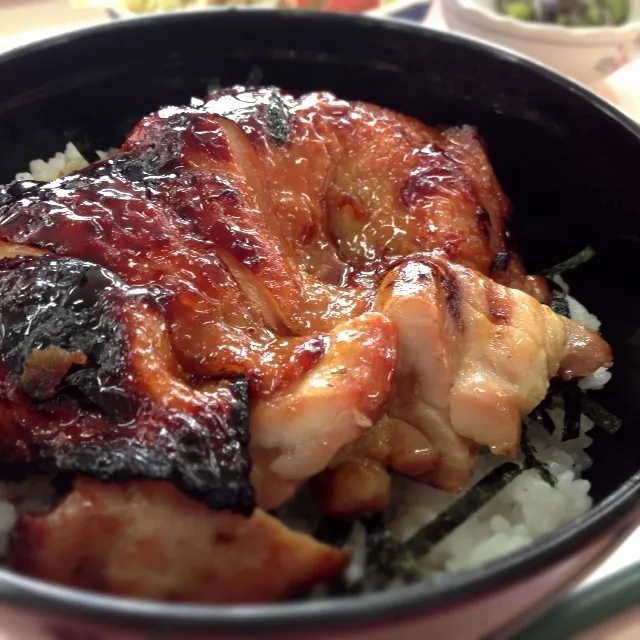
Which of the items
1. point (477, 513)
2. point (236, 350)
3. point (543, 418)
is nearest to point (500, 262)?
point (543, 418)

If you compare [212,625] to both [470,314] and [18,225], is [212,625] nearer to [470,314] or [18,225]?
[470,314]

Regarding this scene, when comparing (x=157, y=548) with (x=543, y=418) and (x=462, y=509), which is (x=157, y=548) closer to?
(x=462, y=509)

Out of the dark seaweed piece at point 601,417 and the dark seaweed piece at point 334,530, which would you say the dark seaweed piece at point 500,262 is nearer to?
the dark seaweed piece at point 601,417

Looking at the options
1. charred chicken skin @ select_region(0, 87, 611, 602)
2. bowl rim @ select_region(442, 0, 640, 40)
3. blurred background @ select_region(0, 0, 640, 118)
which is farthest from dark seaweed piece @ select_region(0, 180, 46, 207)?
bowl rim @ select_region(442, 0, 640, 40)

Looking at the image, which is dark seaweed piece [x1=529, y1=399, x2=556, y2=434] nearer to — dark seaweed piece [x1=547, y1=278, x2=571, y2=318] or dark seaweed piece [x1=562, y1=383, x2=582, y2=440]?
dark seaweed piece [x1=562, y1=383, x2=582, y2=440]

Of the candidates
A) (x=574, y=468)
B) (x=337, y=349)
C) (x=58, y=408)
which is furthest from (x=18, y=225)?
(x=574, y=468)
